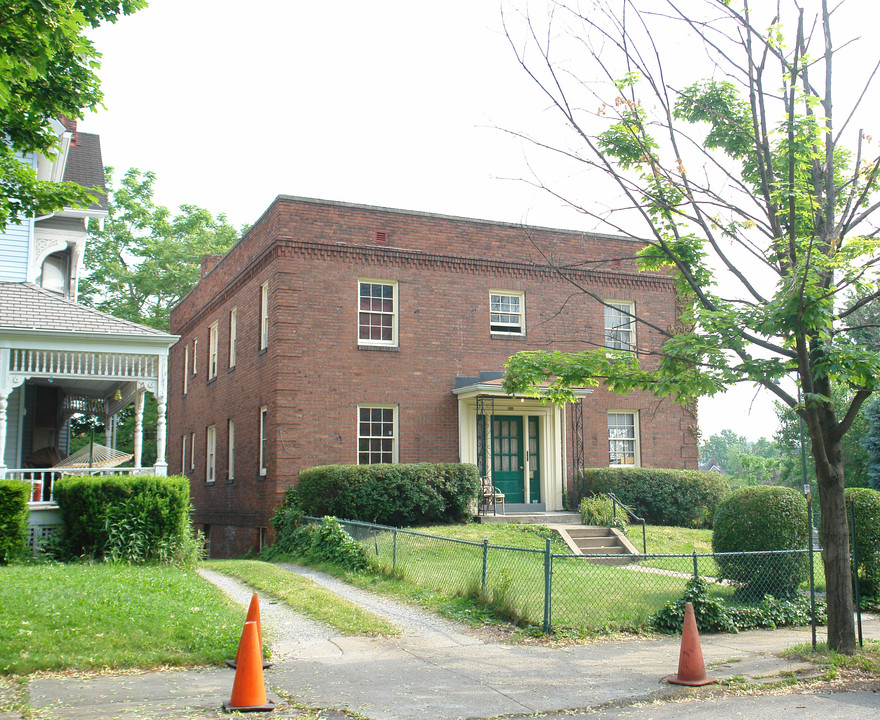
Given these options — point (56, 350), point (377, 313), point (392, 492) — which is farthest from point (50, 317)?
point (392, 492)

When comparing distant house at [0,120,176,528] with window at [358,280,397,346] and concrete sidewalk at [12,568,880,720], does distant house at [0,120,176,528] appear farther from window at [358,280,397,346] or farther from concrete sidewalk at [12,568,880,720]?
concrete sidewalk at [12,568,880,720]

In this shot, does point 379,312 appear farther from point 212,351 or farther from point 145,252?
point 145,252

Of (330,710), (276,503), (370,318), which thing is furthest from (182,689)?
(370,318)

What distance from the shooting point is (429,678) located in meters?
7.80

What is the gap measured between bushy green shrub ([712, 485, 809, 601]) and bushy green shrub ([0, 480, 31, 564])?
10779mm

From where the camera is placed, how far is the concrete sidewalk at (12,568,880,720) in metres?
6.75

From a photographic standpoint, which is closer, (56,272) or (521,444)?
(56,272)

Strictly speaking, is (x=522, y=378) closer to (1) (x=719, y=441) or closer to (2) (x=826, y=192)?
(2) (x=826, y=192)

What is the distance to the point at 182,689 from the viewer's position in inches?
282

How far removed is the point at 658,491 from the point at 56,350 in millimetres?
14479

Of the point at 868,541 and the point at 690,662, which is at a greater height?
the point at 868,541

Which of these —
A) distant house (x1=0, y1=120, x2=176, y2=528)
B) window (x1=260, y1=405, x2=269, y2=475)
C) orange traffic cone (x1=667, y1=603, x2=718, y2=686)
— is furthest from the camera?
window (x1=260, y1=405, x2=269, y2=475)

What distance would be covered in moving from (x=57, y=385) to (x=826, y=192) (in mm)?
17218

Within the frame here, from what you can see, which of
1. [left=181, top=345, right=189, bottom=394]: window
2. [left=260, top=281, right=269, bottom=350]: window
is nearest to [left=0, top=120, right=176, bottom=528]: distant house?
[left=260, top=281, right=269, bottom=350]: window
